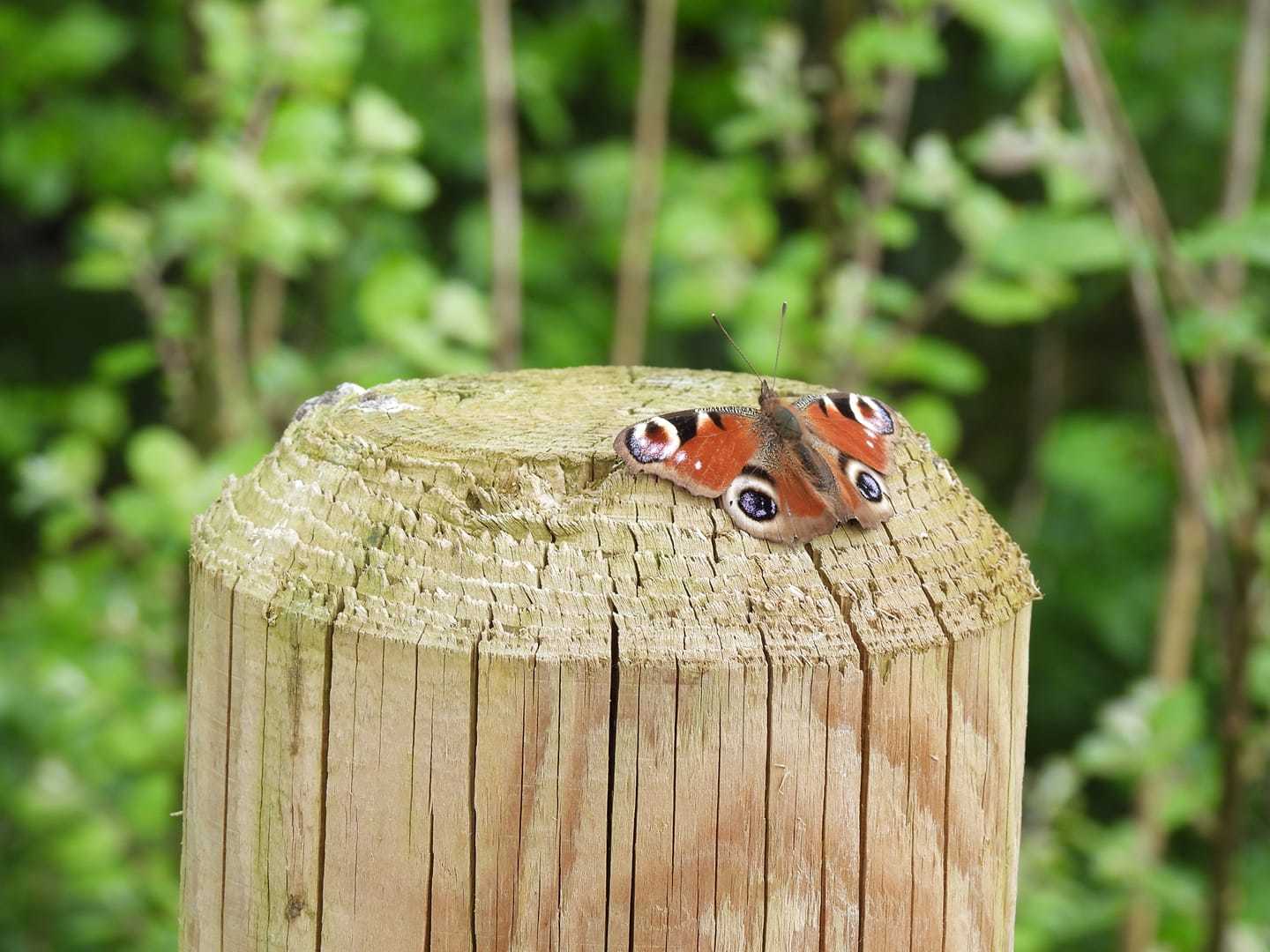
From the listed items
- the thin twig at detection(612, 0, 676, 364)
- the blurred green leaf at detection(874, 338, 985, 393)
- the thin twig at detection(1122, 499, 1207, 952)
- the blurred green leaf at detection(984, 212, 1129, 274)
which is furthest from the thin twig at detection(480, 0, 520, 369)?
the thin twig at detection(1122, 499, 1207, 952)

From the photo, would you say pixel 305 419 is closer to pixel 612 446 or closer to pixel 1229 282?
pixel 612 446

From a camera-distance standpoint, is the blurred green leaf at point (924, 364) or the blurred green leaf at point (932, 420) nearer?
the blurred green leaf at point (932, 420)

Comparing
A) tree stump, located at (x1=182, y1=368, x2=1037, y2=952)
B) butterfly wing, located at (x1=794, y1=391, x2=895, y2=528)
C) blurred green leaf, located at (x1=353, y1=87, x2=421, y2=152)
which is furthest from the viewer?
blurred green leaf, located at (x1=353, y1=87, x2=421, y2=152)

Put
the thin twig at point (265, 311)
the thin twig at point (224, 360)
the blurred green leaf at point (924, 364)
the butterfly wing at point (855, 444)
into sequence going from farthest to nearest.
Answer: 1. the thin twig at point (265, 311)
2. the blurred green leaf at point (924, 364)
3. the thin twig at point (224, 360)
4. the butterfly wing at point (855, 444)

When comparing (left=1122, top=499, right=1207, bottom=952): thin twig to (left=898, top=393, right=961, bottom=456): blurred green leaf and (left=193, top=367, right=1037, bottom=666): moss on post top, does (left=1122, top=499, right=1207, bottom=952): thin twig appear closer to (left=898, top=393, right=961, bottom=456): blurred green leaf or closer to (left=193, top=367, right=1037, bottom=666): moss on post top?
(left=898, top=393, right=961, bottom=456): blurred green leaf

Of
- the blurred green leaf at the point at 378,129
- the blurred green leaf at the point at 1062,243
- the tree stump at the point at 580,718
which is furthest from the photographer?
the blurred green leaf at the point at 378,129

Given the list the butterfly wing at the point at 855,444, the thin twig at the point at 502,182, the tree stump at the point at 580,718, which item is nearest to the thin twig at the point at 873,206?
the thin twig at the point at 502,182

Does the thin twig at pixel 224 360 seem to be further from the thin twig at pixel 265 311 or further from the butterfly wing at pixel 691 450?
the butterfly wing at pixel 691 450

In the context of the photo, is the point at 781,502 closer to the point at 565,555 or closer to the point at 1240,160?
the point at 565,555
